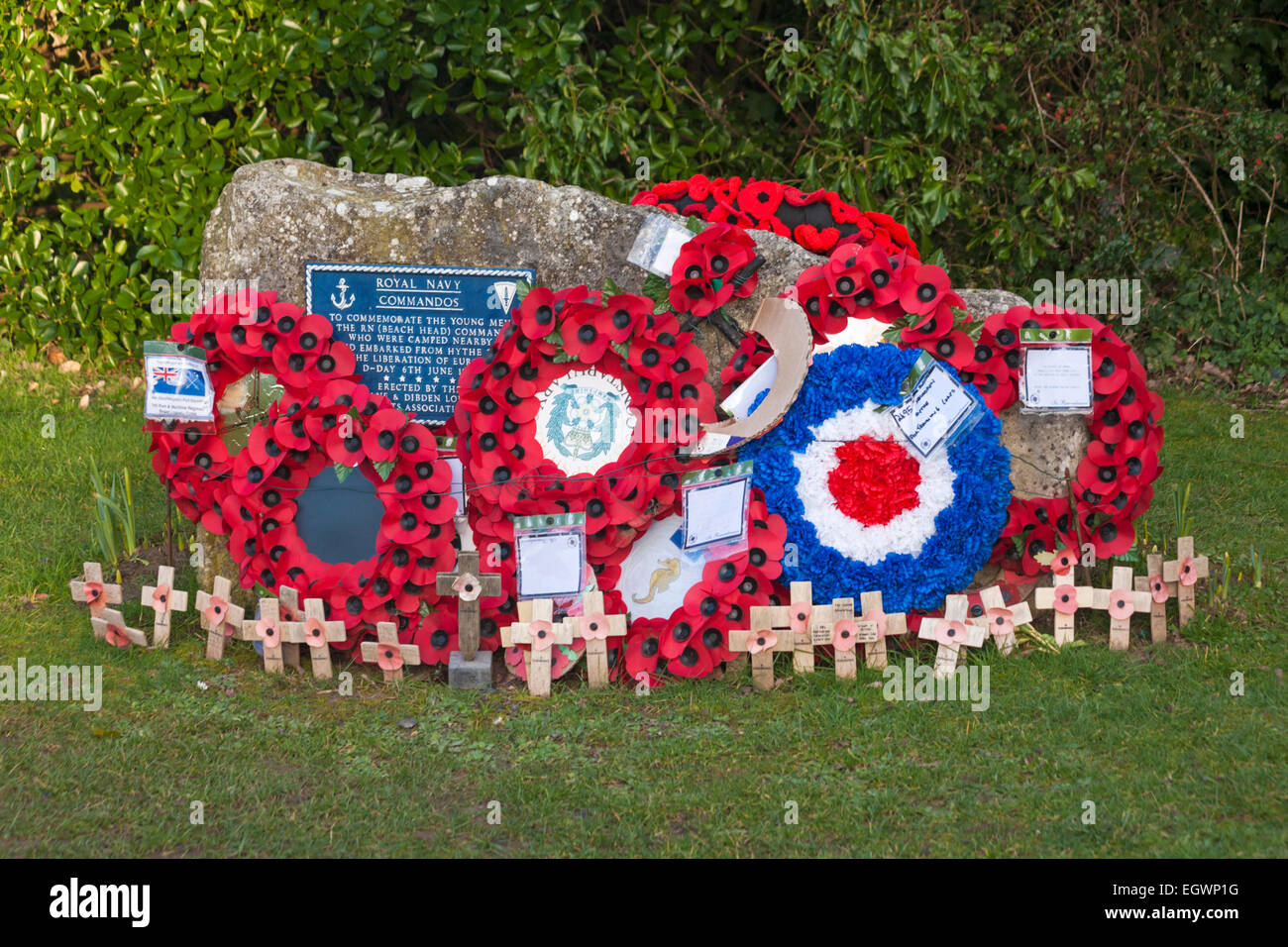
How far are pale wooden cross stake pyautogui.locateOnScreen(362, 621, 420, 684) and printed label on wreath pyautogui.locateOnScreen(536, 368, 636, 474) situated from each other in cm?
79

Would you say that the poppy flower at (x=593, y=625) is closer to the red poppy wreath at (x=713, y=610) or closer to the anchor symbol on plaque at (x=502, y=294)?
the red poppy wreath at (x=713, y=610)

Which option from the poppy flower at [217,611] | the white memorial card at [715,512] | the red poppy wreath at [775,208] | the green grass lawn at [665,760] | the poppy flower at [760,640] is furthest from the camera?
the red poppy wreath at [775,208]

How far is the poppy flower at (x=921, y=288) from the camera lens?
410cm

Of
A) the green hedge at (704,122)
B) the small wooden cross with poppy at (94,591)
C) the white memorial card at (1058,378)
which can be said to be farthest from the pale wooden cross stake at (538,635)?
the green hedge at (704,122)

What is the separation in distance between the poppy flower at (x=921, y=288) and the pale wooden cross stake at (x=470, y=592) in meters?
1.67

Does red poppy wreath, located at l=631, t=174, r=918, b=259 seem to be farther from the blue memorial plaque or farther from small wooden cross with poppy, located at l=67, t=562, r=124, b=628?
small wooden cross with poppy, located at l=67, t=562, r=124, b=628

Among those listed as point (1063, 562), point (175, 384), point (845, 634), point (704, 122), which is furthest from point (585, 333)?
point (704, 122)

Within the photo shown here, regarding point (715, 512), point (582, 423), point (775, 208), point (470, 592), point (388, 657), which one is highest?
point (775, 208)

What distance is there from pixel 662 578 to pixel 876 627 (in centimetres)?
73

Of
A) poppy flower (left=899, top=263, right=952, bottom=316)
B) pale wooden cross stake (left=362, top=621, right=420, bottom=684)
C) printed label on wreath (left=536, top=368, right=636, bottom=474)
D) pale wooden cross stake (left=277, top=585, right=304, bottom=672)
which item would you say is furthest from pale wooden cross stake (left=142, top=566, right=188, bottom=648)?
poppy flower (left=899, top=263, right=952, bottom=316)

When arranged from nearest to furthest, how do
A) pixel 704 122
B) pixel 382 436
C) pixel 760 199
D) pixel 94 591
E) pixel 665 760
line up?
pixel 665 760 → pixel 382 436 → pixel 94 591 → pixel 760 199 → pixel 704 122

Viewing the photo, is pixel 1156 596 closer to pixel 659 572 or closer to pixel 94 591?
pixel 659 572

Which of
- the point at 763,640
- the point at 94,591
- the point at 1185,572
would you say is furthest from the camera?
the point at 94,591

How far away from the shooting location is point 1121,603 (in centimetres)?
407
